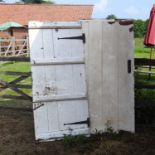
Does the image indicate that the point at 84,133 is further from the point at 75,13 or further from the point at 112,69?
the point at 75,13

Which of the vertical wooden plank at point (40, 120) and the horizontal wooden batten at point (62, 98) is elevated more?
the horizontal wooden batten at point (62, 98)

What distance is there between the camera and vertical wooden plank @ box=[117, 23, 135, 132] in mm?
7207

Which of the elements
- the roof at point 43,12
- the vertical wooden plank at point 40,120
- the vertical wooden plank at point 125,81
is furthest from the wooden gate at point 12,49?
the vertical wooden plank at point 125,81

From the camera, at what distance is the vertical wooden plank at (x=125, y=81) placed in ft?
23.6

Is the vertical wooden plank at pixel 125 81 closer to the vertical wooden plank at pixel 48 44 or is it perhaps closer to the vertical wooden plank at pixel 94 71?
the vertical wooden plank at pixel 94 71

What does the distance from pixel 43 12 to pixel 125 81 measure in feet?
138

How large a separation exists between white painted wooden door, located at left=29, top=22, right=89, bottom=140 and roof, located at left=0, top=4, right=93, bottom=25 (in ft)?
134

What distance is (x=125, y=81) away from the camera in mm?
7355

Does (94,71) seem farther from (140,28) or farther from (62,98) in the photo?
(140,28)

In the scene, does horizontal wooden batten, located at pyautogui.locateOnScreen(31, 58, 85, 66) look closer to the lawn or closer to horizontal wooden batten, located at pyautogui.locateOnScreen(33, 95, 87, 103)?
horizontal wooden batten, located at pyautogui.locateOnScreen(33, 95, 87, 103)

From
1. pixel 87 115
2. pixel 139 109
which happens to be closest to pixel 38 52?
pixel 87 115

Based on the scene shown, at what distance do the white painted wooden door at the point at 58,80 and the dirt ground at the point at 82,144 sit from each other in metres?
0.29

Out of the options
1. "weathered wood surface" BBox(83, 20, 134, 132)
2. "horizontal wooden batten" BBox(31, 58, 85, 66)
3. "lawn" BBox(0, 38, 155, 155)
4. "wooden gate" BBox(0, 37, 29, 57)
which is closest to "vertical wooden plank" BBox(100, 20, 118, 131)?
"weathered wood surface" BBox(83, 20, 134, 132)

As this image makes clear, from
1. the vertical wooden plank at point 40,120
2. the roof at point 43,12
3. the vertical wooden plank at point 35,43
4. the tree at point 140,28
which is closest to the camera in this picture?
the vertical wooden plank at point 35,43
